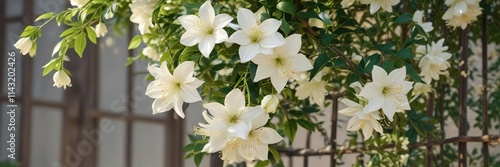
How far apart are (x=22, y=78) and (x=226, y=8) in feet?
8.75

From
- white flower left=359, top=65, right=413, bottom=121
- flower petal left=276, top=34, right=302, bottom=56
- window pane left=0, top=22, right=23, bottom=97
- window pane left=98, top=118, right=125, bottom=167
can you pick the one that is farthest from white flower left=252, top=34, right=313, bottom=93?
window pane left=0, top=22, right=23, bottom=97

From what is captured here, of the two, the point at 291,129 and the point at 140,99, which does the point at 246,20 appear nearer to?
the point at 291,129

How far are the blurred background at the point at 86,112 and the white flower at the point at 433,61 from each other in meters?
2.62

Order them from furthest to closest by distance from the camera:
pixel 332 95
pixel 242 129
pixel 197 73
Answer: pixel 332 95 < pixel 197 73 < pixel 242 129

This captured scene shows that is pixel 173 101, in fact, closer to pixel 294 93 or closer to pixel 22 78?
pixel 294 93

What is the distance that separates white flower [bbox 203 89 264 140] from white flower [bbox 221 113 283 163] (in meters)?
0.02

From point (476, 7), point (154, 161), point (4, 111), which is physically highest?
point (476, 7)

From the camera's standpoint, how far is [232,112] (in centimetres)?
112

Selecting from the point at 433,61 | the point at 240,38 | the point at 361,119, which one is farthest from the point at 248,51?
the point at 433,61

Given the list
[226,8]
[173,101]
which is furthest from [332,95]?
[173,101]

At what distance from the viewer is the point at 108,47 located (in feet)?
13.6

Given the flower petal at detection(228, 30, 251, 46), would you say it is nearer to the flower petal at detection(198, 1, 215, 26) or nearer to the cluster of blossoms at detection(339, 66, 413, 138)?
the flower petal at detection(198, 1, 215, 26)

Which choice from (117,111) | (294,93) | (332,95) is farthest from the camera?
(117,111)

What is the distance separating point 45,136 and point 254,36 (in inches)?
129
